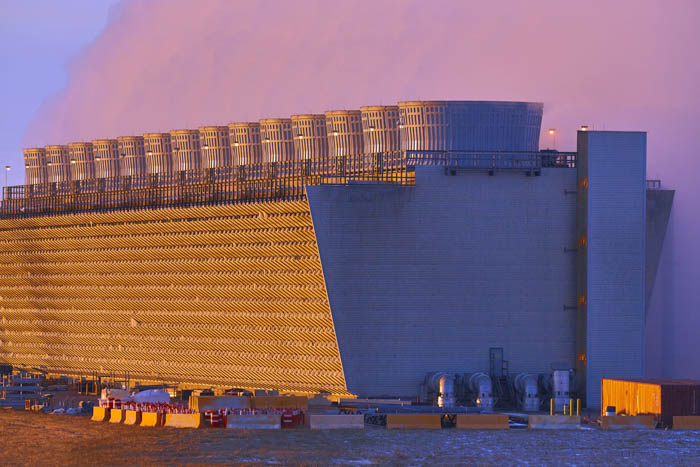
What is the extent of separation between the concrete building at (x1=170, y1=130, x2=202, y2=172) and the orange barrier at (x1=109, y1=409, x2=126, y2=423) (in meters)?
43.8

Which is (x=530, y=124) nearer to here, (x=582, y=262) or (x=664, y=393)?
(x=582, y=262)

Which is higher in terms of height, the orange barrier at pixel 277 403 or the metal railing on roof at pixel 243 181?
the metal railing on roof at pixel 243 181

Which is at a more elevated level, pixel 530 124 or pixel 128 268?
pixel 530 124

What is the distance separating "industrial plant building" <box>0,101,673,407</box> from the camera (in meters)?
112

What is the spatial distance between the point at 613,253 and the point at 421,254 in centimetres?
1397

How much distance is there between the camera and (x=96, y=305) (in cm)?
15138

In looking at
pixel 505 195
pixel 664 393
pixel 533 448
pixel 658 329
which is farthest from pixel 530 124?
pixel 533 448

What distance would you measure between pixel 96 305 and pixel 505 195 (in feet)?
173

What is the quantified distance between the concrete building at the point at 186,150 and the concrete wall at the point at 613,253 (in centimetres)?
4547

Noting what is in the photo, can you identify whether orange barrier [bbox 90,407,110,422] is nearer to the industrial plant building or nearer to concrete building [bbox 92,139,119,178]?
the industrial plant building

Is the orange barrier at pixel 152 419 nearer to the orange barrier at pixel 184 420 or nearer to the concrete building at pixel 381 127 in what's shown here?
the orange barrier at pixel 184 420

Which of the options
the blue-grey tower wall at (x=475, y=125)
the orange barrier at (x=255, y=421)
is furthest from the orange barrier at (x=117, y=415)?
the blue-grey tower wall at (x=475, y=125)

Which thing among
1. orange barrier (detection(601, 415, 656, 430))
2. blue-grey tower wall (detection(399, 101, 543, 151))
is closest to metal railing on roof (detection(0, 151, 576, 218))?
blue-grey tower wall (detection(399, 101, 543, 151))

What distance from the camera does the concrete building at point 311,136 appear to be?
131 metres
